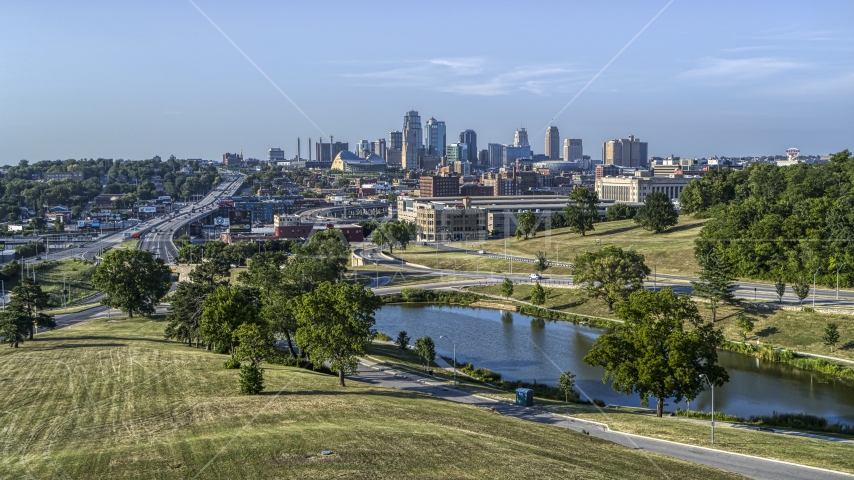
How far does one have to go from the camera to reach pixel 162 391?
925 inches

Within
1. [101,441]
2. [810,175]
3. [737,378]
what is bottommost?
[737,378]

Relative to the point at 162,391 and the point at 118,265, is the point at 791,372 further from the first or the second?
the point at 118,265

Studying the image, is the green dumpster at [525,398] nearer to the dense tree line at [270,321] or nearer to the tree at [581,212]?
the dense tree line at [270,321]

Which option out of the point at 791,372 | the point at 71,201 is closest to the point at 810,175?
the point at 791,372

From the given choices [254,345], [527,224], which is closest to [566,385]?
[254,345]

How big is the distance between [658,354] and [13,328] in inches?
1073

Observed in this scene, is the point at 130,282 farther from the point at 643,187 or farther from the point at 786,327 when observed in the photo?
the point at 643,187

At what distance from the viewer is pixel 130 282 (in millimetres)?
43375

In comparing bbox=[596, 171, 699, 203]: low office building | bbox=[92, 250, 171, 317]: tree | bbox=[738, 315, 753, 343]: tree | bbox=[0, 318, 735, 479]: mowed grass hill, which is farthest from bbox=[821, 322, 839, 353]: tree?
bbox=[596, 171, 699, 203]: low office building

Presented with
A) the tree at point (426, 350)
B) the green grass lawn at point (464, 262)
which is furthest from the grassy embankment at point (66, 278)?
the tree at point (426, 350)

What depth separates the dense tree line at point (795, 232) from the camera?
157 feet

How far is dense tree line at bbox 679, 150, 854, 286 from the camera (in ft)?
157

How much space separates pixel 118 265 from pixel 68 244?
69.3m

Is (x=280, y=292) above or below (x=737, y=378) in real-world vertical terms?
above
